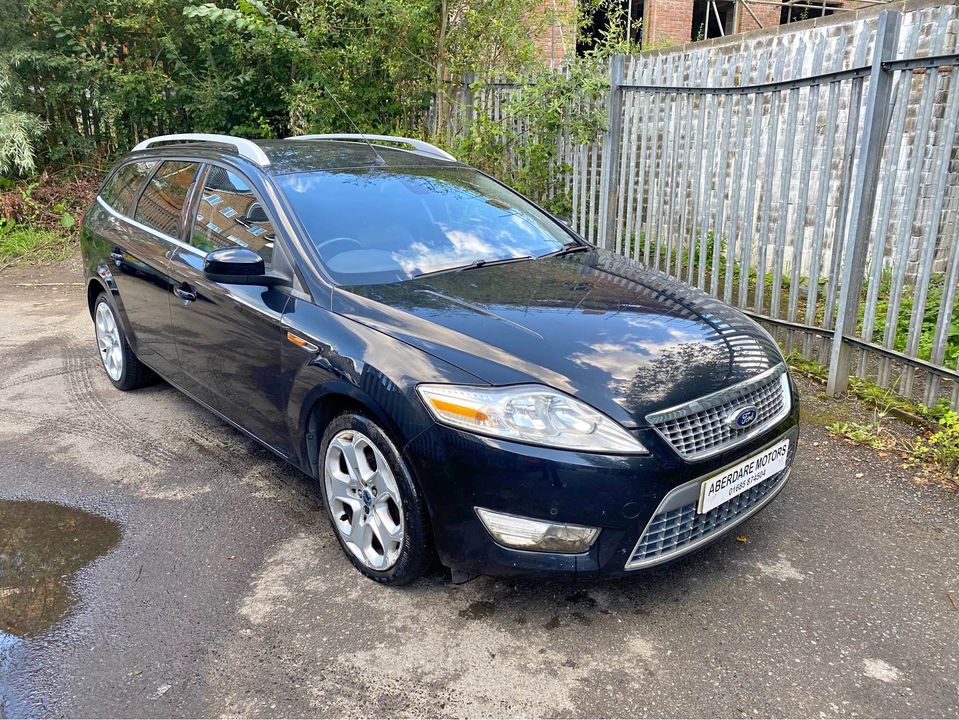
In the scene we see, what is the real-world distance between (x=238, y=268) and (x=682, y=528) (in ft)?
6.97

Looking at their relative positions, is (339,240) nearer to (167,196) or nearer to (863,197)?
(167,196)

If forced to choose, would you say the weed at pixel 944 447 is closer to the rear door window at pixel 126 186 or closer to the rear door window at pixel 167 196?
the rear door window at pixel 167 196

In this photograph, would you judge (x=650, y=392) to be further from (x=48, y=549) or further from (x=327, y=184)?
(x=48, y=549)

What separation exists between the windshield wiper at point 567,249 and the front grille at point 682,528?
1589mm

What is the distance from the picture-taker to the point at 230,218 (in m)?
3.76

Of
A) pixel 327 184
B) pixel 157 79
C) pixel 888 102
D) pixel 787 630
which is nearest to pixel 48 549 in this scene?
pixel 327 184

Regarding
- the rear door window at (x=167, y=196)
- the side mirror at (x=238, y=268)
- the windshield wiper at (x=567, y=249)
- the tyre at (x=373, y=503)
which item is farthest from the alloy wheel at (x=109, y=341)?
the windshield wiper at (x=567, y=249)

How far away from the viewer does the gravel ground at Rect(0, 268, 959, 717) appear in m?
2.38

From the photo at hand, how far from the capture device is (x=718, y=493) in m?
2.67

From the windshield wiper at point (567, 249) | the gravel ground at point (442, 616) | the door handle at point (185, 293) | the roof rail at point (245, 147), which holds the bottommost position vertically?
the gravel ground at point (442, 616)

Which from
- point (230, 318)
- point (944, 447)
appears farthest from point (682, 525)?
point (230, 318)

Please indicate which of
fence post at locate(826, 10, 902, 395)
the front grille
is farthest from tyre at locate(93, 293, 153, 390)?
fence post at locate(826, 10, 902, 395)

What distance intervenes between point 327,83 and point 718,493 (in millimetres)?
7612

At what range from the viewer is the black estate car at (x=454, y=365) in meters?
2.50
